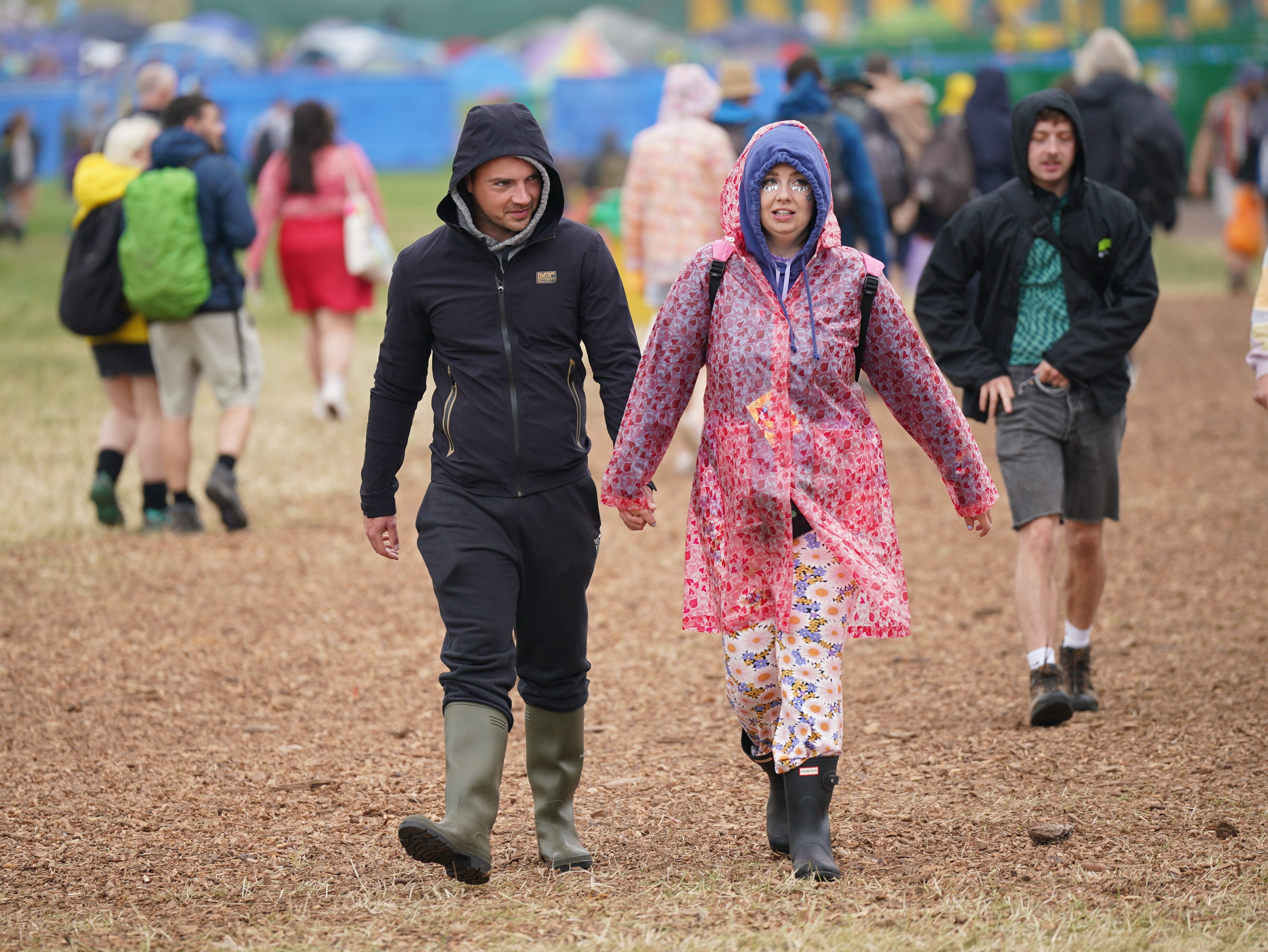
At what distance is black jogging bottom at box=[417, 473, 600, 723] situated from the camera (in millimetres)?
4082

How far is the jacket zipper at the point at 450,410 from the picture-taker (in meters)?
4.16

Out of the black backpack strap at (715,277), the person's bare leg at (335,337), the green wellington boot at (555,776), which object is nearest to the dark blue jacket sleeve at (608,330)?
the black backpack strap at (715,277)

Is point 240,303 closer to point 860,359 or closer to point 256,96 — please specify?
point 860,359

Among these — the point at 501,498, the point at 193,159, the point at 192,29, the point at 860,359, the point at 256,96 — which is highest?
the point at 192,29

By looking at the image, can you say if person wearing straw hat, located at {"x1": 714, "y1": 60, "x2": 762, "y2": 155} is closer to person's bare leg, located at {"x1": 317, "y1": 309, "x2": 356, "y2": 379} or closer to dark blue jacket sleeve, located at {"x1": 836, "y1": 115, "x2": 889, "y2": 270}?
dark blue jacket sleeve, located at {"x1": 836, "y1": 115, "x2": 889, "y2": 270}

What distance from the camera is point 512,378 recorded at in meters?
4.11

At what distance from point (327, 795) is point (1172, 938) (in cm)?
261

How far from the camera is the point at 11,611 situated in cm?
736

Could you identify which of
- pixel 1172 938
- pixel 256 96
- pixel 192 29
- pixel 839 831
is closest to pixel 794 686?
pixel 839 831

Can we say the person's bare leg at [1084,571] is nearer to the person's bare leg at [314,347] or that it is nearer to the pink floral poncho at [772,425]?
the pink floral poncho at [772,425]

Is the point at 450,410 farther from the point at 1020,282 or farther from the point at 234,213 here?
the point at 234,213

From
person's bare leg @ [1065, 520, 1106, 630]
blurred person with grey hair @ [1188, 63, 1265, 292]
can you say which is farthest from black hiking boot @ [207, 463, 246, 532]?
blurred person with grey hair @ [1188, 63, 1265, 292]

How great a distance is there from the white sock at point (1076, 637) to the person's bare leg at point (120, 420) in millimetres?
5159

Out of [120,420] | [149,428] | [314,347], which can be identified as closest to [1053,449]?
[149,428]
